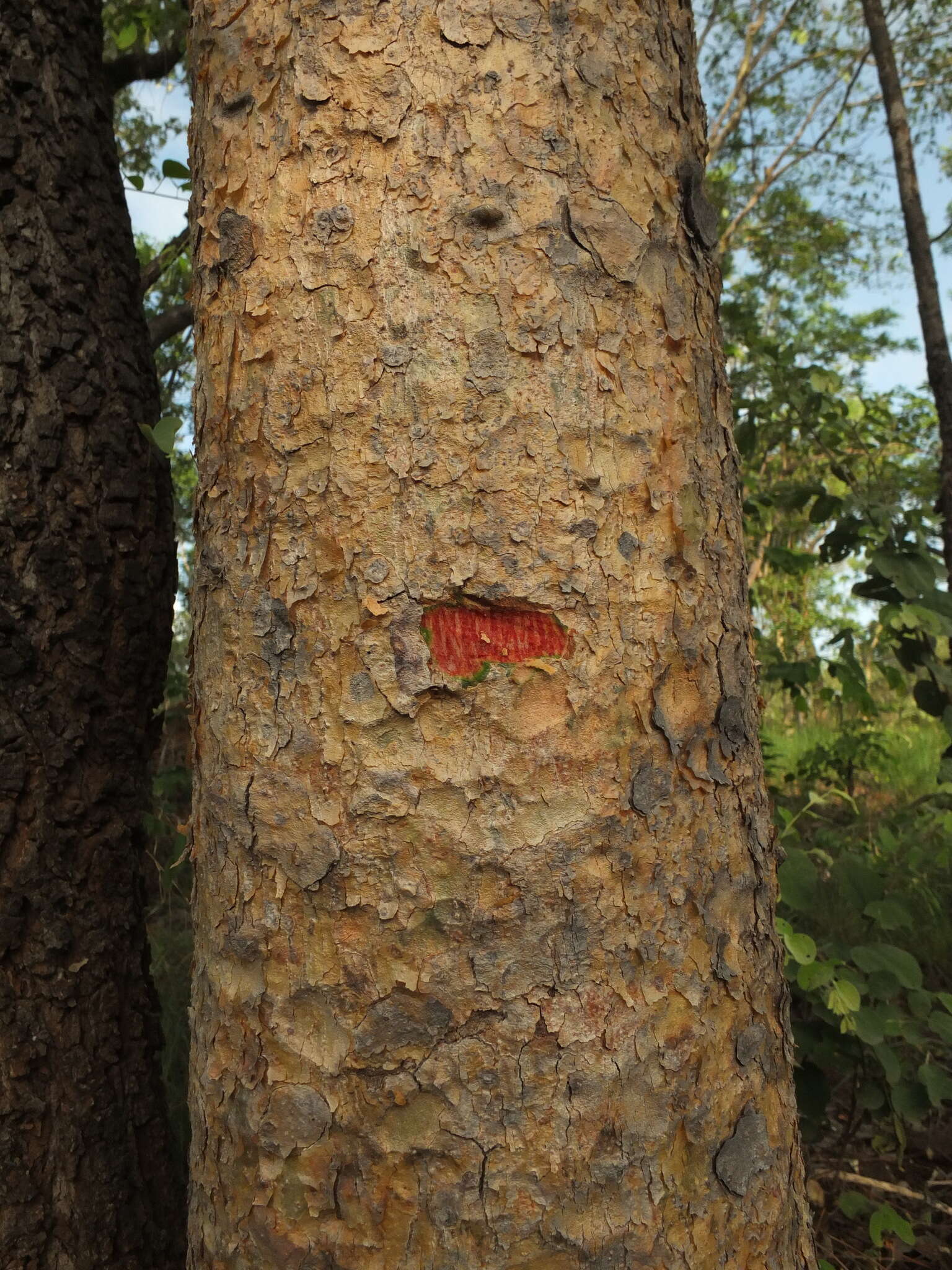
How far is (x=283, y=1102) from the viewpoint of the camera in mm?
958

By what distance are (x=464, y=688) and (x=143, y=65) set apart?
324 centimetres

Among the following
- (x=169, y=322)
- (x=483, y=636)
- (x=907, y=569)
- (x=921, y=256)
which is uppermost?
(x=921, y=256)

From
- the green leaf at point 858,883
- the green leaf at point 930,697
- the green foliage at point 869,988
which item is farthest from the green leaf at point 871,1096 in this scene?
the green leaf at point 930,697

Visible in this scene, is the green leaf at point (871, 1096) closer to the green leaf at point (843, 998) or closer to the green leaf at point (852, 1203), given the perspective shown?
the green leaf at point (852, 1203)

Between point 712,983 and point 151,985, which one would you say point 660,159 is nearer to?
point 712,983

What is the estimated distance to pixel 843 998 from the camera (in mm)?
1726

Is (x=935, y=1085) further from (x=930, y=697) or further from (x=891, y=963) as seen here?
(x=930, y=697)

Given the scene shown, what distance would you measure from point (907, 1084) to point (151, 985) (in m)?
1.49

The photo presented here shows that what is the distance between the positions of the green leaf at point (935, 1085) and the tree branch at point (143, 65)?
3.61 meters

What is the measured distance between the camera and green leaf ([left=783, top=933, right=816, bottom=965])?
65.5 inches

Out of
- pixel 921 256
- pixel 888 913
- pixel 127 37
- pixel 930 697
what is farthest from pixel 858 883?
pixel 127 37

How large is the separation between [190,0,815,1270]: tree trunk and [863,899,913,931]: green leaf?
0.93 meters

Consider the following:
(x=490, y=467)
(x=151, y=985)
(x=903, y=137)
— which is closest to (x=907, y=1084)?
(x=151, y=985)

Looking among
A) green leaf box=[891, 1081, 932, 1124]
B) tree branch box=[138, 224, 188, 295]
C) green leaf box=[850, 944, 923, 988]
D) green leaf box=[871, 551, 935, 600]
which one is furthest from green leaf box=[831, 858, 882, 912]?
tree branch box=[138, 224, 188, 295]
